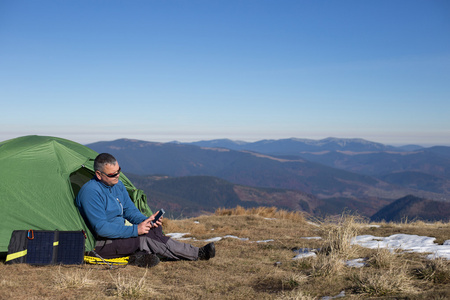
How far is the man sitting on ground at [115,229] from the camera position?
20.4 feet

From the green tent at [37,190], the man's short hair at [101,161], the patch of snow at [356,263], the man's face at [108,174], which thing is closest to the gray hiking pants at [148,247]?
the green tent at [37,190]

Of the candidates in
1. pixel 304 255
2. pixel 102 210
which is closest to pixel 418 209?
pixel 304 255

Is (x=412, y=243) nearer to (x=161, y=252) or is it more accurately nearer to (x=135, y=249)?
(x=161, y=252)

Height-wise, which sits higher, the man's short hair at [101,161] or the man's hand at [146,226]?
the man's short hair at [101,161]

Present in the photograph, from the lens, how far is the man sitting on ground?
622 centimetres

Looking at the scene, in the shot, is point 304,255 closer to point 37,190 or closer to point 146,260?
point 146,260

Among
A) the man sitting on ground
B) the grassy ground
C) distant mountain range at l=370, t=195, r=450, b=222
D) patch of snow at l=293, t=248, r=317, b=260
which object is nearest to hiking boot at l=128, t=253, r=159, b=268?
the man sitting on ground

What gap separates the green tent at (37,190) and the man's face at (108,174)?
1.58 meters

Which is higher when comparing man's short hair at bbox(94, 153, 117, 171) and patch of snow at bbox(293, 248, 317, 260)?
man's short hair at bbox(94, 153, 117, 171)

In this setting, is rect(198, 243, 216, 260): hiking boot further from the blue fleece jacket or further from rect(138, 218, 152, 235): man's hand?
the blue fleece jacket

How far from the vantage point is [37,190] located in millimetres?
7488

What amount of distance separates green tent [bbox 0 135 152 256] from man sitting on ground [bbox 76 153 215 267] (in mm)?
1024

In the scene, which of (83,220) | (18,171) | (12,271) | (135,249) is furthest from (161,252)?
(18,171)

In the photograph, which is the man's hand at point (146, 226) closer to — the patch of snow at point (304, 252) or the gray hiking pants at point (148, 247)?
the gray hiking pants at point (148, 247)
